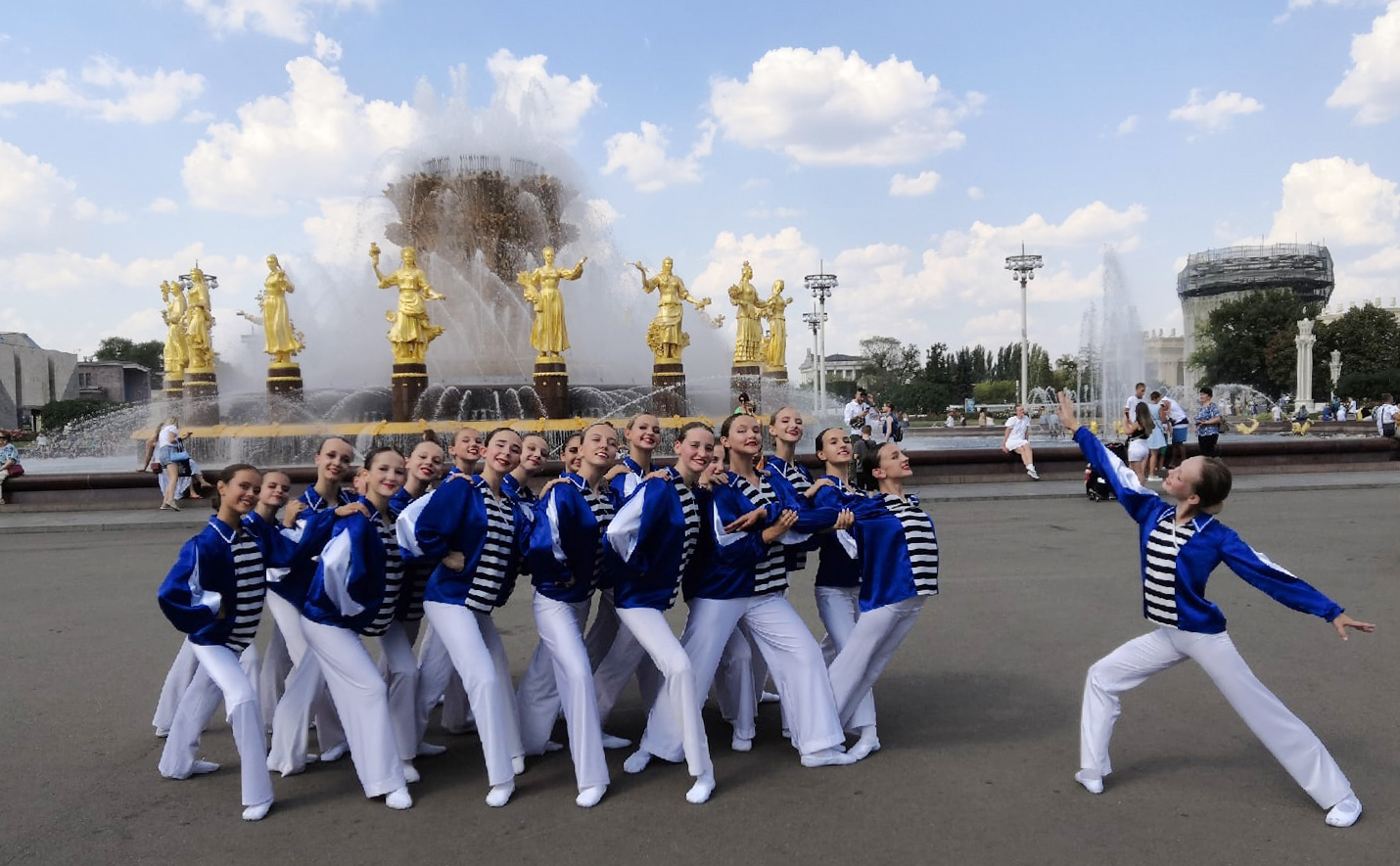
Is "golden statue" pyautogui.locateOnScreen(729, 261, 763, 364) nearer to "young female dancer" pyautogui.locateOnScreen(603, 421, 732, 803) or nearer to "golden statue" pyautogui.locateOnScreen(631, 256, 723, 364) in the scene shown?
"golden statue" pyautogui.locateOnScreen(631, 256, 723, 364)

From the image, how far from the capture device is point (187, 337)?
24.7m

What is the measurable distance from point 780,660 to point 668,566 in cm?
68

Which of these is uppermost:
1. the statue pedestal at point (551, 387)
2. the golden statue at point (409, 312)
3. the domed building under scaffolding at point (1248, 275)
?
the domed building under scaffolding at point (1248, 275)

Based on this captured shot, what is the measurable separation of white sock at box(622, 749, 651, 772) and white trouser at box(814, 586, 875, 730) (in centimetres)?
92

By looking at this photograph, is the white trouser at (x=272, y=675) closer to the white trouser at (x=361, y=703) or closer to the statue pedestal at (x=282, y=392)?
the white trouser at (x=361, y=703)

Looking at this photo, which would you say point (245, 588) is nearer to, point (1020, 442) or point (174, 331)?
point (1020, 442)

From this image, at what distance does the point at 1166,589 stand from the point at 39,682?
600cm

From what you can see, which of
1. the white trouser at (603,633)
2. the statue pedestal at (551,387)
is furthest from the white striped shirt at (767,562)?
the statue pedestal at (551,387)

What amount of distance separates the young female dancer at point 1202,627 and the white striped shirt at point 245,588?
3.44m

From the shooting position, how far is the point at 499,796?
13.1 feet

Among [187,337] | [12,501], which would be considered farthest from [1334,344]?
[12,501]

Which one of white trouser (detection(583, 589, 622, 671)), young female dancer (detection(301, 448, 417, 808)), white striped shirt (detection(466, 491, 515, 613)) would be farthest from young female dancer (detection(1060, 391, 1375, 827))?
young female dancer (detection(301, 448, 417, 808))

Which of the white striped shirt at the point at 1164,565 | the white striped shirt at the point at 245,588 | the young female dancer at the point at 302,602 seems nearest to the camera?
the white striped shirt at the point at 1164,565

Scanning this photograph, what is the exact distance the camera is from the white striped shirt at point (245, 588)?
4.22 meters
